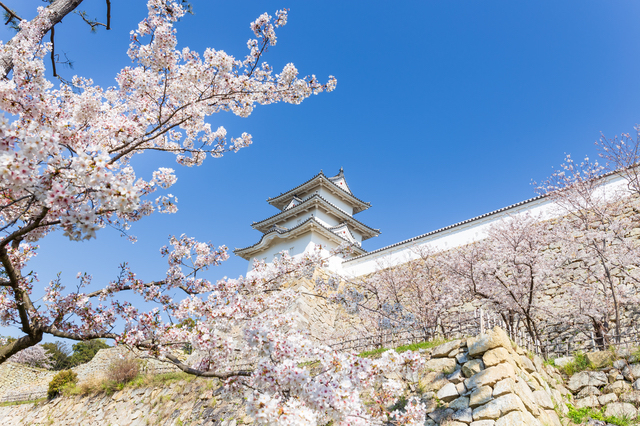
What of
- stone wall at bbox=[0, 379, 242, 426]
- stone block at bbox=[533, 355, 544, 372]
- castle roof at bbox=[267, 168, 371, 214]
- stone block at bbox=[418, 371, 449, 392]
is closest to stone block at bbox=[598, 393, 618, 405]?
stone block at bbox=[533, 355, 544, 372]

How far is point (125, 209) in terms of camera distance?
91.4 inches

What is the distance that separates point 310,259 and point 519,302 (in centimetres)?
452

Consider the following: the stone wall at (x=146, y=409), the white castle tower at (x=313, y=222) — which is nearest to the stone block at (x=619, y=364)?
the stone wall at (x=146, y=409)

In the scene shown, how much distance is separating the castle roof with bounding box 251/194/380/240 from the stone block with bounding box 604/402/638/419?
46.5 feet

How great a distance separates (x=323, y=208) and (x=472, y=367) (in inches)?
546

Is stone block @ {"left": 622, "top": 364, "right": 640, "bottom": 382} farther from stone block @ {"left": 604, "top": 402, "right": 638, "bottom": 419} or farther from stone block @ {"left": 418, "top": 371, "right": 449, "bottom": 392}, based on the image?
stone block @ {"left": 418, "top": 371, "right": 449, "bottom": 392}

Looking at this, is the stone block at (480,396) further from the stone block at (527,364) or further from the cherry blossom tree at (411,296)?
the cherry blossom tree at (411,296)

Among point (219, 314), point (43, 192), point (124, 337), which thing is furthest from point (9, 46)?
point (219, 314)

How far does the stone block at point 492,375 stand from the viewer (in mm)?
4812

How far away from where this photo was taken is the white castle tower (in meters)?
16.8

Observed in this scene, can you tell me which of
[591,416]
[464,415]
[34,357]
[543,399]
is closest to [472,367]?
[464,415]

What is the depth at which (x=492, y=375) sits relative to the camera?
4855 mm

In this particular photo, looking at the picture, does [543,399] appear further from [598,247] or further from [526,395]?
[598,247]

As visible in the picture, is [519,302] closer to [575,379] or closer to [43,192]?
[575,379]
